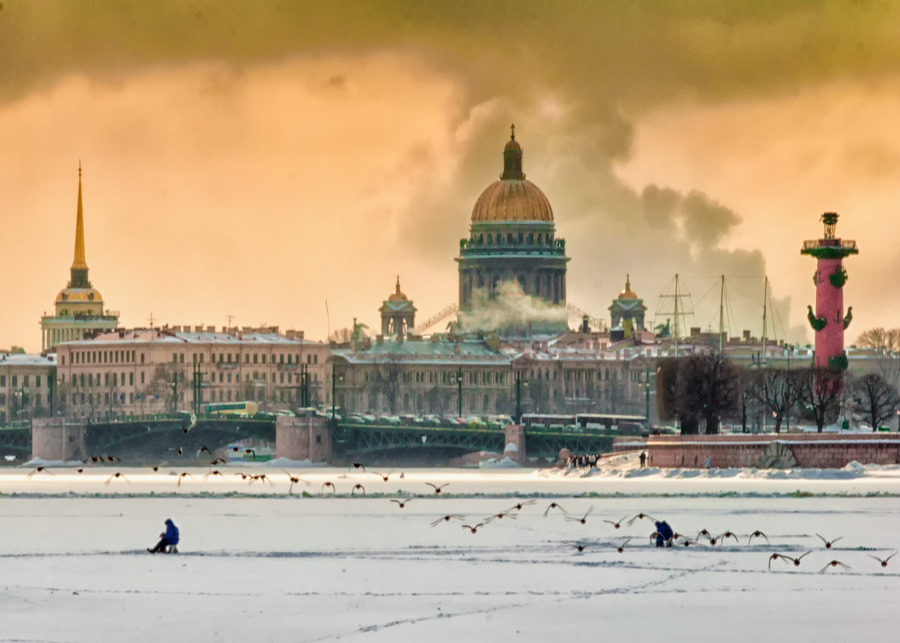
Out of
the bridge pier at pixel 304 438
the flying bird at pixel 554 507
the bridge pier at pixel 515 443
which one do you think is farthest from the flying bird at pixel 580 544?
the bridge pier at pixel 304 438

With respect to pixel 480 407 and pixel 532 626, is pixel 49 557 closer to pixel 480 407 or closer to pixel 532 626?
pixel 532 626

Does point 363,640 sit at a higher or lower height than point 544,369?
lower

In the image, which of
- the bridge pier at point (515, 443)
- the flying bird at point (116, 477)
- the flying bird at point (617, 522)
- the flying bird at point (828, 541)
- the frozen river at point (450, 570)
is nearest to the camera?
the frozen river at point (450, 570)

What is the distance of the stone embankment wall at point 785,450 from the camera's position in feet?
275

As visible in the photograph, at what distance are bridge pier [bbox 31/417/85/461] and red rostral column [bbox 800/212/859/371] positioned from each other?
3371 cm

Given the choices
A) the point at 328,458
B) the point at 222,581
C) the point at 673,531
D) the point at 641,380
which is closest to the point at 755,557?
the point at 673,531

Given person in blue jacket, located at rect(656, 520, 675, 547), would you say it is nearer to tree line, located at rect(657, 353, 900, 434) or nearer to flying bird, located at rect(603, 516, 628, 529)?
flying bird, located at rect(603, 516, 628, 529)

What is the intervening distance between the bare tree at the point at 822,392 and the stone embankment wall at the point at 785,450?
16186 mm

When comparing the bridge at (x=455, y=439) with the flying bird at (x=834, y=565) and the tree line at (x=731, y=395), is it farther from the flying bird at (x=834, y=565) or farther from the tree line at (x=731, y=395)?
the flying bird at (x=834, y=565)

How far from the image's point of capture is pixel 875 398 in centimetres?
→ 11275

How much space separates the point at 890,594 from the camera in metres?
49.2

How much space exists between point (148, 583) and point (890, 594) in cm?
1182

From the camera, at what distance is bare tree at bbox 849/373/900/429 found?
371ft

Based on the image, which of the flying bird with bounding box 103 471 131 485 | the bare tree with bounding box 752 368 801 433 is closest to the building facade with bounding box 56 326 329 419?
the bare tree with bounding box 752 368 801 433
